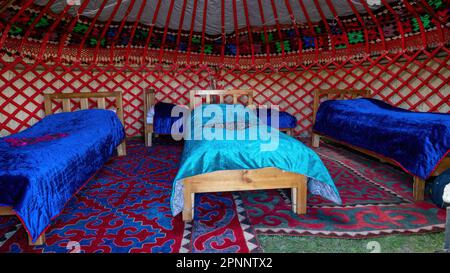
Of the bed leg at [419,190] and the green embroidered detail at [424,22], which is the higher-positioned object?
the green embroidered detail at [424,22]

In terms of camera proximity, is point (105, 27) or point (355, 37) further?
point (355, 37)

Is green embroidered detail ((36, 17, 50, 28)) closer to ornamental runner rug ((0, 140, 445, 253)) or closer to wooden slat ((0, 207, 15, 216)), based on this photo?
ornamental runner rug ((0, 140, 445, 253))

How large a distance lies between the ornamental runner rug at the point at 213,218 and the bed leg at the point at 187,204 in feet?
0.11

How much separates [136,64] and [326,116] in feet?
7.80

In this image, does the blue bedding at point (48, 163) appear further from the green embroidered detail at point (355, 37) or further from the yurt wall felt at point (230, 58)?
the green embroidered detail at point (355, 37)

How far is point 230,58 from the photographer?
12.0 feet

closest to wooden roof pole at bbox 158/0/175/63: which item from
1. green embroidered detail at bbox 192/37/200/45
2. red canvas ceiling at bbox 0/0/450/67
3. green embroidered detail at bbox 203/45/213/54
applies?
red canvas ceiling at bbox 0/0/450/67

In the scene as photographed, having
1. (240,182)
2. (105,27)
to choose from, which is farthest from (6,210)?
(105,27)

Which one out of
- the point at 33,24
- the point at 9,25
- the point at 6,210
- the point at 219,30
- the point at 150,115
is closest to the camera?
the point at 6,210

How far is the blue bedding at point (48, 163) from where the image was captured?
107 cm

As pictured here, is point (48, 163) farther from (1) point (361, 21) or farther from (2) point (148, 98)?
(1) point (361, 21)

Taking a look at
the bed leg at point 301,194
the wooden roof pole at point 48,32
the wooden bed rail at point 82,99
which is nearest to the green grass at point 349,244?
the bed leg at point 301,194

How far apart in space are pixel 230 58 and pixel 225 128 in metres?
2.01
